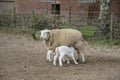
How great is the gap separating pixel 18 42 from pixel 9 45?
1152 millimetres

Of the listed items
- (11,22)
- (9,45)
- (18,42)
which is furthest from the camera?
(11,22)

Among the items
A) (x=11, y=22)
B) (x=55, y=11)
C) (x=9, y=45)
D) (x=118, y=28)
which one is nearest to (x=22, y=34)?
(x=11, y=22)

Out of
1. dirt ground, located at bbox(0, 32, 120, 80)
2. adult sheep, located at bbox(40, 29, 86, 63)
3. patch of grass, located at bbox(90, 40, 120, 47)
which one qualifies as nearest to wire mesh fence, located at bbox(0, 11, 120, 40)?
patch of grass, located at bbox(90, 40, 120, 47)

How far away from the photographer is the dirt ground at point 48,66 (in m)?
9.66

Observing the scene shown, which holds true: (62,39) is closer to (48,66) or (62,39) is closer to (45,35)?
(45,35)

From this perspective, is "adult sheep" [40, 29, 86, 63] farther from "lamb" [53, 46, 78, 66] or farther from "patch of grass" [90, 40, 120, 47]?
"patch of grass" [90, 40, 120, 47]

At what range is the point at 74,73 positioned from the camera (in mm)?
10062

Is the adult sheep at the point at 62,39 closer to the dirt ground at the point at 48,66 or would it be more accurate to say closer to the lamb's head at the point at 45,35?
the lamb's head at the point at 45,35

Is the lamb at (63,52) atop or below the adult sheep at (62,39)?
below

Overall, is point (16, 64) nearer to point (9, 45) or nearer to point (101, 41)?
point (9, 45)

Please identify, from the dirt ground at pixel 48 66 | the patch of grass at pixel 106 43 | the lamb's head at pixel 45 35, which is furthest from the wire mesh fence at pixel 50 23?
the lamb's head at pixel 45 35

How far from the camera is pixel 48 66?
10984 millimetres

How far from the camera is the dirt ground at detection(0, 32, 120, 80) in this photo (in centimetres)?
966

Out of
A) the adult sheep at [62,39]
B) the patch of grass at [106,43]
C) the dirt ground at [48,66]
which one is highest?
the adult sheep at [62,39]
